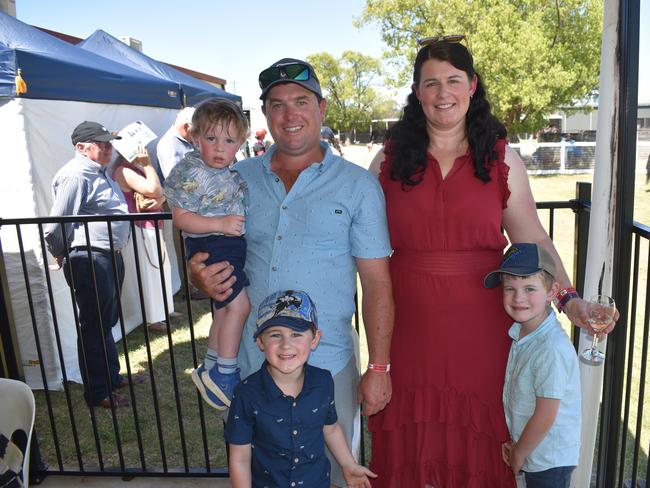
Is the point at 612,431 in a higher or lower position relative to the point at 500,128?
lower

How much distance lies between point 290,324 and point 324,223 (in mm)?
377

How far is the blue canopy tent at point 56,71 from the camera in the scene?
4.16 m

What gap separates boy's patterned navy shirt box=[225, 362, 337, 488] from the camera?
1.93m

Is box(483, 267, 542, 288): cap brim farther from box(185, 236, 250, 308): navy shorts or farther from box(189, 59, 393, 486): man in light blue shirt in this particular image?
box(185, 236, 250, 308): navy shorts

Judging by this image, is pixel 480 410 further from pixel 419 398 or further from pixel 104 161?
pixel 104 161

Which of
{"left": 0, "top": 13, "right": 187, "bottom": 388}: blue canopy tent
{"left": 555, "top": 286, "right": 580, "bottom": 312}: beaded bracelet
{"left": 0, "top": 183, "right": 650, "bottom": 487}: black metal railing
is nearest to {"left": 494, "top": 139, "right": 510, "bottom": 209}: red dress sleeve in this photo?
{"left": 555, "top": 286, "right": 580, "bottom": 312}: beaded bracelet

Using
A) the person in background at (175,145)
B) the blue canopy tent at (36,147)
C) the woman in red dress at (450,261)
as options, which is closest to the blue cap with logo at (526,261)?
the woman in red dress at (450,261)

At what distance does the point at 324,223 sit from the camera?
77.5 inches

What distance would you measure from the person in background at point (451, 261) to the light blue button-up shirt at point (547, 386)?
0.36ft

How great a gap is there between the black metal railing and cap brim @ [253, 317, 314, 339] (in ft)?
3.71

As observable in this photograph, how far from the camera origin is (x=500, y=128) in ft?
6.98

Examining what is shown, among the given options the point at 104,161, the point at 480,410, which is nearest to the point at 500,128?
the point at 480,410

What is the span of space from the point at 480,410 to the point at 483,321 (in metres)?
0.35

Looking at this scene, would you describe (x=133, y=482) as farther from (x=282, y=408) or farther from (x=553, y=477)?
(x=553, y=477)
